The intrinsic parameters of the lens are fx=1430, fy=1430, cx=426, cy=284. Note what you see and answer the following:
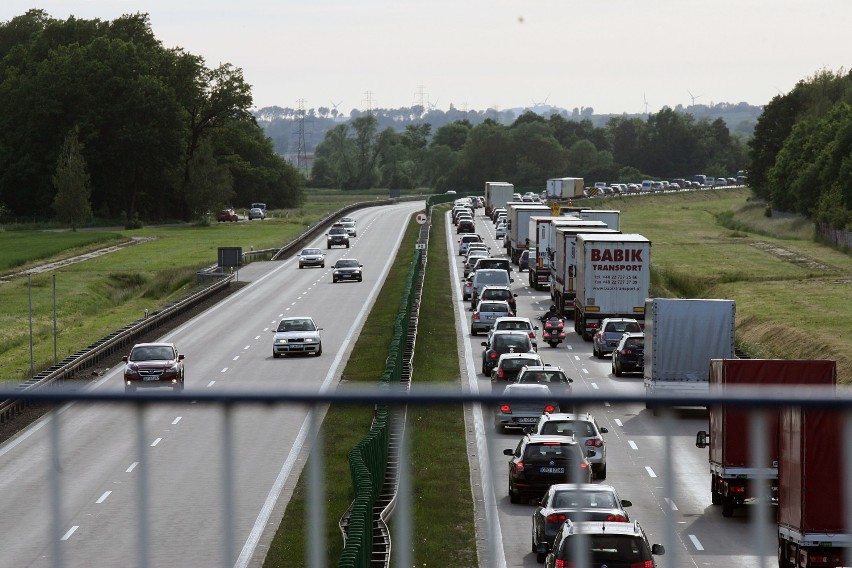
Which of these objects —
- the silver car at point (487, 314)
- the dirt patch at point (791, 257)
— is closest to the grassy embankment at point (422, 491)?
the silver car at point (487, 314)

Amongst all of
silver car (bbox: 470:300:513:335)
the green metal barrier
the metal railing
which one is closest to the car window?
the metal railing

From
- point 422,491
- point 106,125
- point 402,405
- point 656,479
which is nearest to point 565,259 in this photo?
point 422,491

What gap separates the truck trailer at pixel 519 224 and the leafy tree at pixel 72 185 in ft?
154

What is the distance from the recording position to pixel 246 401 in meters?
5.87

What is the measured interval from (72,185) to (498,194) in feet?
129

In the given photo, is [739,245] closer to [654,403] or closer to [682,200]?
[682,200]

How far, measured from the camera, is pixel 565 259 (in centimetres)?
5578

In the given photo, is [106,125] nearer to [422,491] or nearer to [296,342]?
[296,342]

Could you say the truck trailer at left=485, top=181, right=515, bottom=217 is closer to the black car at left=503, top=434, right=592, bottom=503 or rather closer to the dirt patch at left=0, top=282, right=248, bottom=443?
the dirt patch at left=0, top=282, right=248, bottom=443

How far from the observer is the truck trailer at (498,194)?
132625 millimetres

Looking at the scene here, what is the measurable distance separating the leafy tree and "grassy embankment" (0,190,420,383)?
1.94m

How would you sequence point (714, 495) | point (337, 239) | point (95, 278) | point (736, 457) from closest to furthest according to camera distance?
point (736, 457)
point (714, 495)
point (95, 278)
point (337, 239)

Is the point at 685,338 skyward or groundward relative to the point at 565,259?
groundward

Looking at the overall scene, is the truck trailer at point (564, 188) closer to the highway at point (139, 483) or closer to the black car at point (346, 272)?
the black car at point (346, 272)
